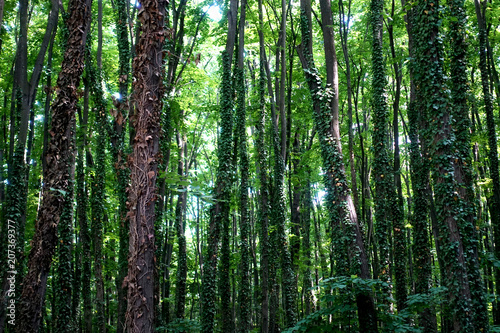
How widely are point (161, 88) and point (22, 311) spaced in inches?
177

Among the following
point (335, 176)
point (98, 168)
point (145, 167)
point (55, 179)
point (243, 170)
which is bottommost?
point (145, 167)

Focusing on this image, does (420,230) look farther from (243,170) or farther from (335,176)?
(243,170)

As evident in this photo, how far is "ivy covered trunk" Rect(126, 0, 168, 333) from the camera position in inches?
188

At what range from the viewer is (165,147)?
42.8 feet

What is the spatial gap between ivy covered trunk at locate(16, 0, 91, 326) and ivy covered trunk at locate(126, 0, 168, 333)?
2248mm

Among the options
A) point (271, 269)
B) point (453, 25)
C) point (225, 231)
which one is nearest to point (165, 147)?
point (225, 231)

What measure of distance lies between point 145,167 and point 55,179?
2.57 m

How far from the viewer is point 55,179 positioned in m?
6.66

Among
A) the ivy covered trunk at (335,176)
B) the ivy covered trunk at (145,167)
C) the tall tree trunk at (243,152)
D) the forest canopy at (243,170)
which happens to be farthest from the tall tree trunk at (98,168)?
the ivy covered trunk at (145,167)

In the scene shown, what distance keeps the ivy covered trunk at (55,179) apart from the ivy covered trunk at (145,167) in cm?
225

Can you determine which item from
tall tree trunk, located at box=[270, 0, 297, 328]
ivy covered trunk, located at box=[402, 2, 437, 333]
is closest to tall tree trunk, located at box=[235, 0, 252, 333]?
tall tree trunk, located at box=[270, 0, 297, 328]

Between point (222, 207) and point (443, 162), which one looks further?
point (222, 207)

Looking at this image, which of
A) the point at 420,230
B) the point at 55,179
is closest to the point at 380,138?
the point at 420,230

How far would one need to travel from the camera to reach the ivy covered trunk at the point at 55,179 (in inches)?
251
